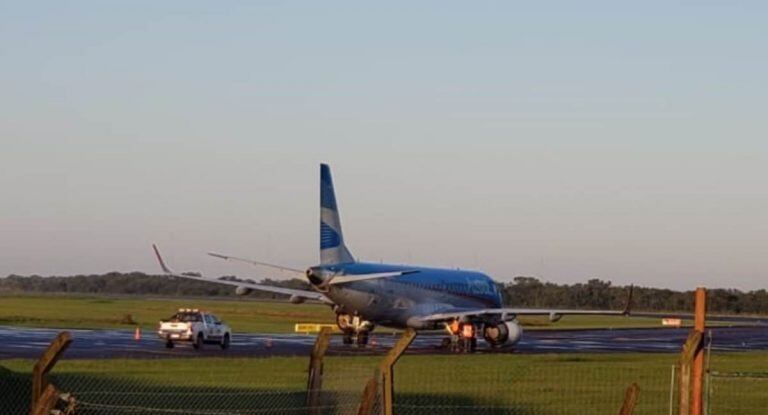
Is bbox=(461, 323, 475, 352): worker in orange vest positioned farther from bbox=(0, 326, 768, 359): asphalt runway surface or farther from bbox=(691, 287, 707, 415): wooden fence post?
bbox=(691, 287, 707, 415): wooden fence post

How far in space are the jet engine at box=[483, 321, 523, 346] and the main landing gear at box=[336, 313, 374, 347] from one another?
510 centimetres

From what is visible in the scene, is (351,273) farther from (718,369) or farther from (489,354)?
(718,369)

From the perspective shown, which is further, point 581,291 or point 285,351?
point 581,291

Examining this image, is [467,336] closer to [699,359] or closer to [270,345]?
[270,345]

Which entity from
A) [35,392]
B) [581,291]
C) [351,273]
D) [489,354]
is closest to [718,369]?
[489,354]

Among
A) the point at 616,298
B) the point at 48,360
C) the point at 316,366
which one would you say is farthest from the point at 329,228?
the point at 616,298

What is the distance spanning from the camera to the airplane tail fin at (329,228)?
6419 cm

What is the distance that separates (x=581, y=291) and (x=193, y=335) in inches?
5328

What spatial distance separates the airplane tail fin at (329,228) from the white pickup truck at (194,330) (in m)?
6.78

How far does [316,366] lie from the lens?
18.8 metres

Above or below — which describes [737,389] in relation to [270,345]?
below

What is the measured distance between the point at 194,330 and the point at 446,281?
16.4 meters

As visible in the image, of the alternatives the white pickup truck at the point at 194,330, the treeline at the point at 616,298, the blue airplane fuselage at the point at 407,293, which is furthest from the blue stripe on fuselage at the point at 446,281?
the treeline at the point at 616,298

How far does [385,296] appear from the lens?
212 feet
